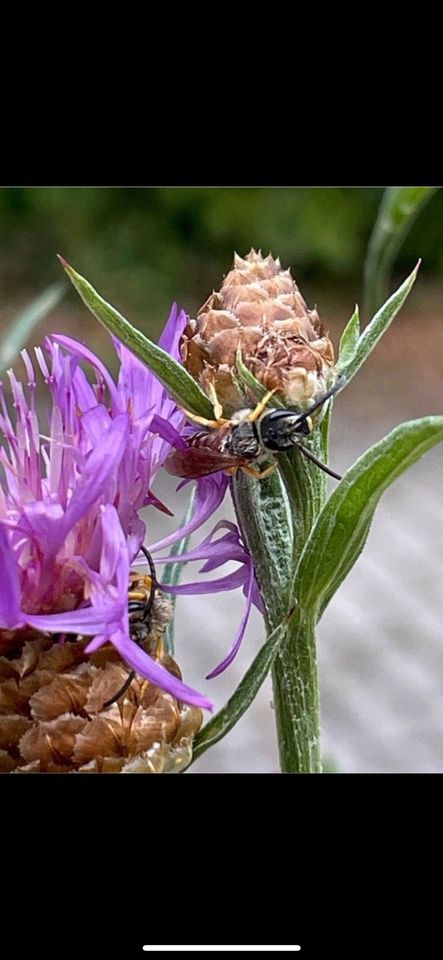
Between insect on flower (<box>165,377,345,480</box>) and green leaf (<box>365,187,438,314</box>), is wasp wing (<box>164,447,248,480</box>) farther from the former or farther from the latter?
Result: green leaf (<box>365,187,438,314</box>)

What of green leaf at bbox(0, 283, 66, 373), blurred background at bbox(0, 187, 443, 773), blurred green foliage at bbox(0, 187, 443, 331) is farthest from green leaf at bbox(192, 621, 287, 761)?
blurred green foliage at bbox(0, 187, 443, 331)

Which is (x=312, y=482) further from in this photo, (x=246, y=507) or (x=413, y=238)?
(x=413, y=238)

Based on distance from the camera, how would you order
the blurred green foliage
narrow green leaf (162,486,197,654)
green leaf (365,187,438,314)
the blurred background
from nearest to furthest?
narrow green leaf (162,486,197,654) < green leaf (365,187,438,314) < the blurred background < the blurred green foliage

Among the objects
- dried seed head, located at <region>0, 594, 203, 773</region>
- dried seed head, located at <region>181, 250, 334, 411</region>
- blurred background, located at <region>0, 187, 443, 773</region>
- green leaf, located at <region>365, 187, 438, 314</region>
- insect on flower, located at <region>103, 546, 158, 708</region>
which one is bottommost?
dried seed head, located at <region>0, 594, 203, 773</region>

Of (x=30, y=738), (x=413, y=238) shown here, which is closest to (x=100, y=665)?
(x=30, y=738)

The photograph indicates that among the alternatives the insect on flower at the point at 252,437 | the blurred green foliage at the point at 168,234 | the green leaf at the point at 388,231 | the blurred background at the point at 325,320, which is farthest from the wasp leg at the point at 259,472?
the blurred green foliage at the point at 168,234

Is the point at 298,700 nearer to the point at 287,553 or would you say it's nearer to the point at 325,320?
the point at 287,553

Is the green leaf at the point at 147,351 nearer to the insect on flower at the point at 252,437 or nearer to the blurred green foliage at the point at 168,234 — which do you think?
the insect on flower at the point at 252,437
